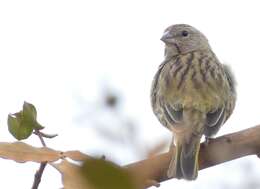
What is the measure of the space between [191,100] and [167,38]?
Result: 2.15 m

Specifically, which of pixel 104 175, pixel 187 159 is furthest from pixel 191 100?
pixel 104 175

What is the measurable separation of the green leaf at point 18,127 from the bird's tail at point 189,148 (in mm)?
1575

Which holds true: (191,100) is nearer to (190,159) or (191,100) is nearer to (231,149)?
(190,159)

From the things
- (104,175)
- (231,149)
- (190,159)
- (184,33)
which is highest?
(184,33)

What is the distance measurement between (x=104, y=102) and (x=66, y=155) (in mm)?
279

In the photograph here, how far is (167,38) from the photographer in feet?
21.5

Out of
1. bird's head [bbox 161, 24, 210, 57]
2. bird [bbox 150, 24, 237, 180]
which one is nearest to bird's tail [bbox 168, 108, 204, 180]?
bird [bbox 150, 24, 237, 180]

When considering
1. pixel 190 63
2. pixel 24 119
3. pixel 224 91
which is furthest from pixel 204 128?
pixel 24 119

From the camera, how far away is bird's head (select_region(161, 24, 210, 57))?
6508mm

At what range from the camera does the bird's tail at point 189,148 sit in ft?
10.7

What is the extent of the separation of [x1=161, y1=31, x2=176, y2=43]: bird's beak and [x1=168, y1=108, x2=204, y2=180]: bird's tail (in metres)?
2.32

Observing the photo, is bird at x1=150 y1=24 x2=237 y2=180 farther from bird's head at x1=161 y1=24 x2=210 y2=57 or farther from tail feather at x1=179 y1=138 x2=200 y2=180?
bird's head at x1=161 y1=24 x2=210 y2=57

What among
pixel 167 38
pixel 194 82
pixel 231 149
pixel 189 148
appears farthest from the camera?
pixel 167 38

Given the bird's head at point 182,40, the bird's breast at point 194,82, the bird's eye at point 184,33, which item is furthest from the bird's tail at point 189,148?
the bird's eye at point 184,33
